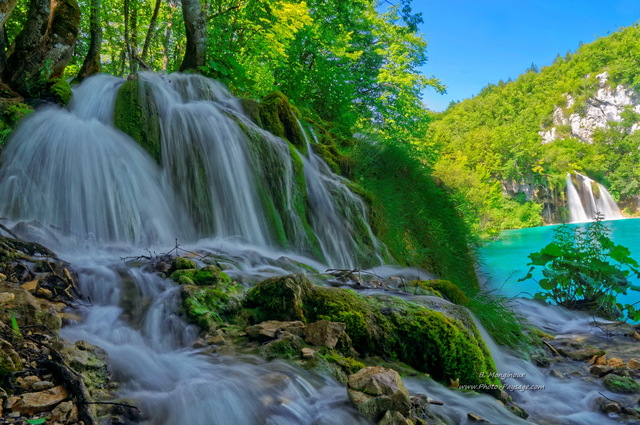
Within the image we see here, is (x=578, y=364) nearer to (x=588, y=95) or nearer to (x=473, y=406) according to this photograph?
(x=473, y=406)

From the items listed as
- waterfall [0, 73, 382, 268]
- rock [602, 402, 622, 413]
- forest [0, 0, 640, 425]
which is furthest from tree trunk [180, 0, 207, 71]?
rock [602, 402, 622, 413]

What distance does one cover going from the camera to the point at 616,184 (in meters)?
61.5

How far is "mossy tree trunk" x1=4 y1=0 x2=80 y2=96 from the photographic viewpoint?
6.54m

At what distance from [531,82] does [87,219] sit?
4435 inches

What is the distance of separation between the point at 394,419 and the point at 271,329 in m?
1.01

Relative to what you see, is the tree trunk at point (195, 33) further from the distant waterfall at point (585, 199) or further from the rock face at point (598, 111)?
the rock face at point (598, 111)

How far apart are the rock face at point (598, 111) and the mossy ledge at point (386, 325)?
9293 centimetres

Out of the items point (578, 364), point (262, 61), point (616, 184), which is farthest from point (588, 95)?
point (578, 364)

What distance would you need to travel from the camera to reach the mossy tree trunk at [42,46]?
6.54 meters

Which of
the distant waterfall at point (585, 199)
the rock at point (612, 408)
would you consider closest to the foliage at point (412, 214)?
the rock at point (612, 408)

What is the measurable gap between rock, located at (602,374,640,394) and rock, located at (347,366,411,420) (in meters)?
2.38

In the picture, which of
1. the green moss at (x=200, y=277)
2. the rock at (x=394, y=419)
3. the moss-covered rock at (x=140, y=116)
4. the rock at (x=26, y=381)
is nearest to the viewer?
the rock at (x=26, y=381)

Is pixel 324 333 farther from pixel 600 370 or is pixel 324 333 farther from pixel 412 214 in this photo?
pixel 412 214

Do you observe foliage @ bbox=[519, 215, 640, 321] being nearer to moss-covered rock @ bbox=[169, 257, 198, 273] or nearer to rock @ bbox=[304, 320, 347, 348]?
rock @ bbox=[304, 320, 347, 348]
